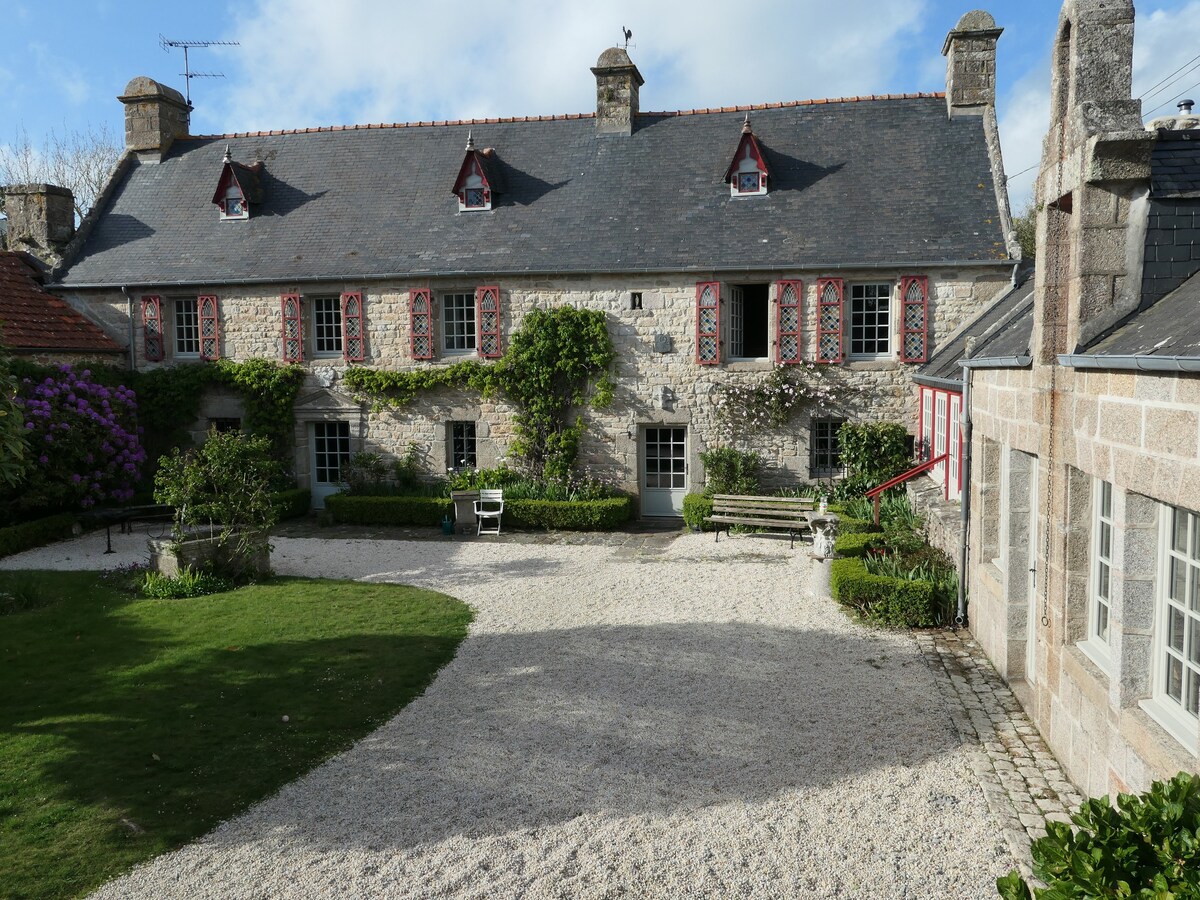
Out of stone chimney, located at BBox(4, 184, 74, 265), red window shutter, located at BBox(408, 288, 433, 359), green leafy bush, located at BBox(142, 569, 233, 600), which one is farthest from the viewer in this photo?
stone chimney, located at BBox(4, 184, 74, 265)

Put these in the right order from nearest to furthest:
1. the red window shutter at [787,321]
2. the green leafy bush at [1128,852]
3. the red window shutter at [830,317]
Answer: the green leafy bush at [1128,852]
the red window shutter at [830,317]
the red window shutter at [787,321]

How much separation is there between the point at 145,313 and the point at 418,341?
19.5 ft

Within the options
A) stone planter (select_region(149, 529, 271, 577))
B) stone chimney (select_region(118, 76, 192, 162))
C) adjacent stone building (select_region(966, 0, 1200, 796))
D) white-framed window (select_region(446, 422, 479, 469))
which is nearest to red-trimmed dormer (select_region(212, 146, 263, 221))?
stone chimney (select_region(118, 76, 192, 162))

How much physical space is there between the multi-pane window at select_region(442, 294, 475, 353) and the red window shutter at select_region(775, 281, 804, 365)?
19.2ft

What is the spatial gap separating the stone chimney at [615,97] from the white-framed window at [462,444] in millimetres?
6713

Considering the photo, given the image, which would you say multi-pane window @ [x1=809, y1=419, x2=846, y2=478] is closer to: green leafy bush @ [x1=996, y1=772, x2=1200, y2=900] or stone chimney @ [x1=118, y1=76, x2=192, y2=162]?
green leafy bush @ [x1=996, y1=772, x2=1200, y2=900]

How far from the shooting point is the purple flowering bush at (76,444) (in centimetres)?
1529

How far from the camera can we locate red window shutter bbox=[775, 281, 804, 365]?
16406 millimetres

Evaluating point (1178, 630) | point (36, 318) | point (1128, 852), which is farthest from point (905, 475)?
point (36, 318)

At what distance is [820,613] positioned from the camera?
35.0 ft

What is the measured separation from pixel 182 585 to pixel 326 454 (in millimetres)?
7427

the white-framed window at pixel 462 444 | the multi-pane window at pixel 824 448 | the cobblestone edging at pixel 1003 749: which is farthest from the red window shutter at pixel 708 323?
the cobblestone edging at pixel 1003 749

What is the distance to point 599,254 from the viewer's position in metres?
17.1

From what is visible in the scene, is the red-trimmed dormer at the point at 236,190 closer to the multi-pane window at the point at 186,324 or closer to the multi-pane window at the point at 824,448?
the multi-pane window at the point at 186,324
